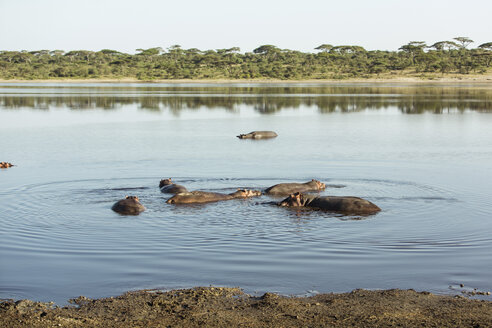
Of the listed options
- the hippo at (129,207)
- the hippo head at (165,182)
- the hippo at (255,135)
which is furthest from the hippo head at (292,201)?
the hippo at (255,135)

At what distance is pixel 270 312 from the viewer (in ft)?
23.7

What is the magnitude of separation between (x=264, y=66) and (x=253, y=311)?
373 feet

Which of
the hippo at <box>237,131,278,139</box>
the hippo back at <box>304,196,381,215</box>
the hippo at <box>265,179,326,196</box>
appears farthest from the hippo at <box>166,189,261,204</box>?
the hippo at <box>237,131,278,139</box>

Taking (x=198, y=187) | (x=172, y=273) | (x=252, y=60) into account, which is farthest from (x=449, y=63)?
(x=172, y=273)

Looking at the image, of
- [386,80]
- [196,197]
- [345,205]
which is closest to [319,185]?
[345,205]

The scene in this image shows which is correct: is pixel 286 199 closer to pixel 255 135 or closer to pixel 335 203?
pixel 335 203

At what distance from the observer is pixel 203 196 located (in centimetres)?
1423

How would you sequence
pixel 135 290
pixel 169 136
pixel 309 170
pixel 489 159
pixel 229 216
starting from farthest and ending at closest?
pixel 169 136 → pixel 489 159 → pixel 309 170 → pixel 229 216 → pixel 135 290

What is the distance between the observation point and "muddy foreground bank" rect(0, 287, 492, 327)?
694 cm

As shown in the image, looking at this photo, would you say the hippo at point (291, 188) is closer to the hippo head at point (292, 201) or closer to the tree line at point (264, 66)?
the hippo head at point (292, 201)

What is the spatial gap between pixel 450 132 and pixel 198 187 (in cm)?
1786

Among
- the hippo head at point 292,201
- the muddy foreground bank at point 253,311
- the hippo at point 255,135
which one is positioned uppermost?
the hippo at point 255,135

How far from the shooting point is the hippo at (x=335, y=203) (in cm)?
1320

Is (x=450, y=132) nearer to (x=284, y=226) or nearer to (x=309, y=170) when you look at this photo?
(x=309, y=170)
